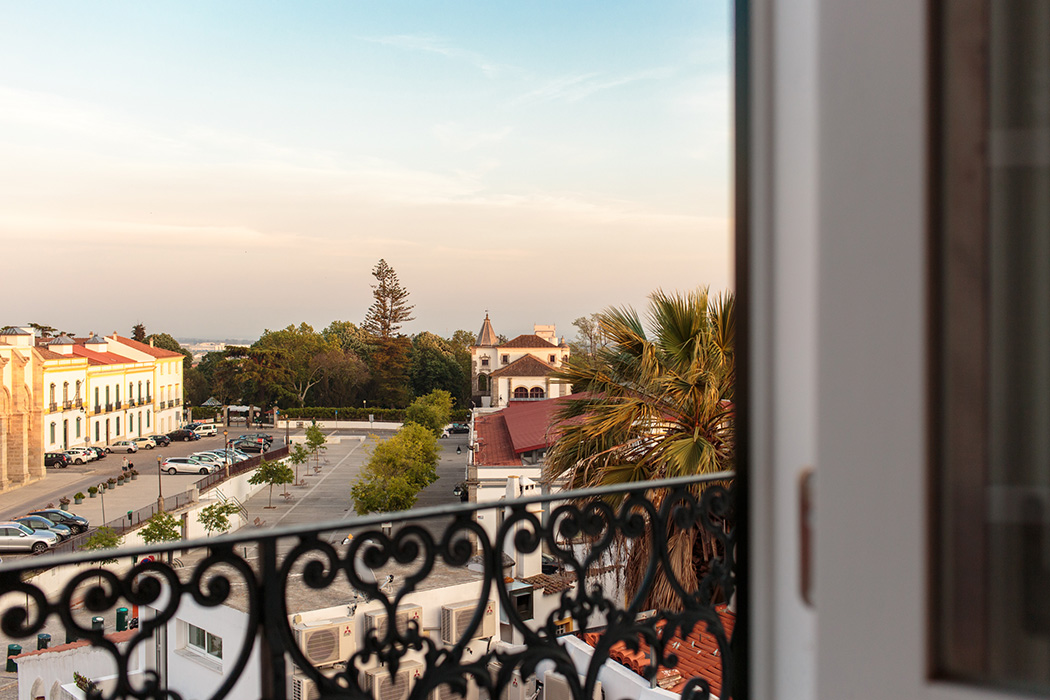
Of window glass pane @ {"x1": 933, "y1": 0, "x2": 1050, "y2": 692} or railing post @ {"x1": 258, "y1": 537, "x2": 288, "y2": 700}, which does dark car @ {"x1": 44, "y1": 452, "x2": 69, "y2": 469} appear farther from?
window glass pane @ {"x1": 933, "y1": 0, "x2": 1050, "y2": 692}

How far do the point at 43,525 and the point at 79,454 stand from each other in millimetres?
19464

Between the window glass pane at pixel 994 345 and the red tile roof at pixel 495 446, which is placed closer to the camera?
the window glass pane at pixel 994 345

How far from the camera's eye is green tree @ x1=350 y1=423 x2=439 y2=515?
2912 centimetres

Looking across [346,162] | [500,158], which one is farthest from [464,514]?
[346,162]

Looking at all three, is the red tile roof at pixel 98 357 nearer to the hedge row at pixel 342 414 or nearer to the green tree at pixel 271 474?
the hedge row at pixel 342 414

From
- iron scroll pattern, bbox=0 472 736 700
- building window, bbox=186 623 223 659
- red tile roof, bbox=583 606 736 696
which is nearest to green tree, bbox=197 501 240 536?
building window, bbox=186 623 223 659

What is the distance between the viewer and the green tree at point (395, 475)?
95.6 ft

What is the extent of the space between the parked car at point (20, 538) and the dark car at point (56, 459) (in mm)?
19824

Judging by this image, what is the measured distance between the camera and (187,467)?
3972 centimetres

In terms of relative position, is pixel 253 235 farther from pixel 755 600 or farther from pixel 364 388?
pixel 755 600

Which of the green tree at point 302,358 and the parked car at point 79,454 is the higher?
the green tree at point 302,358

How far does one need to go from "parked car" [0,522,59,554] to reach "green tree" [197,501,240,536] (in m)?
5.34

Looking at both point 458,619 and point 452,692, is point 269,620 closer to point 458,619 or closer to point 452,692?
point 452,692

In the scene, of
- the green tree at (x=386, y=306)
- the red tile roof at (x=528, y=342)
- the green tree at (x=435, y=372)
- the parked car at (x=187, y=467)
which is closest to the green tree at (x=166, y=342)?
the green tree at (x=386, y=306)
